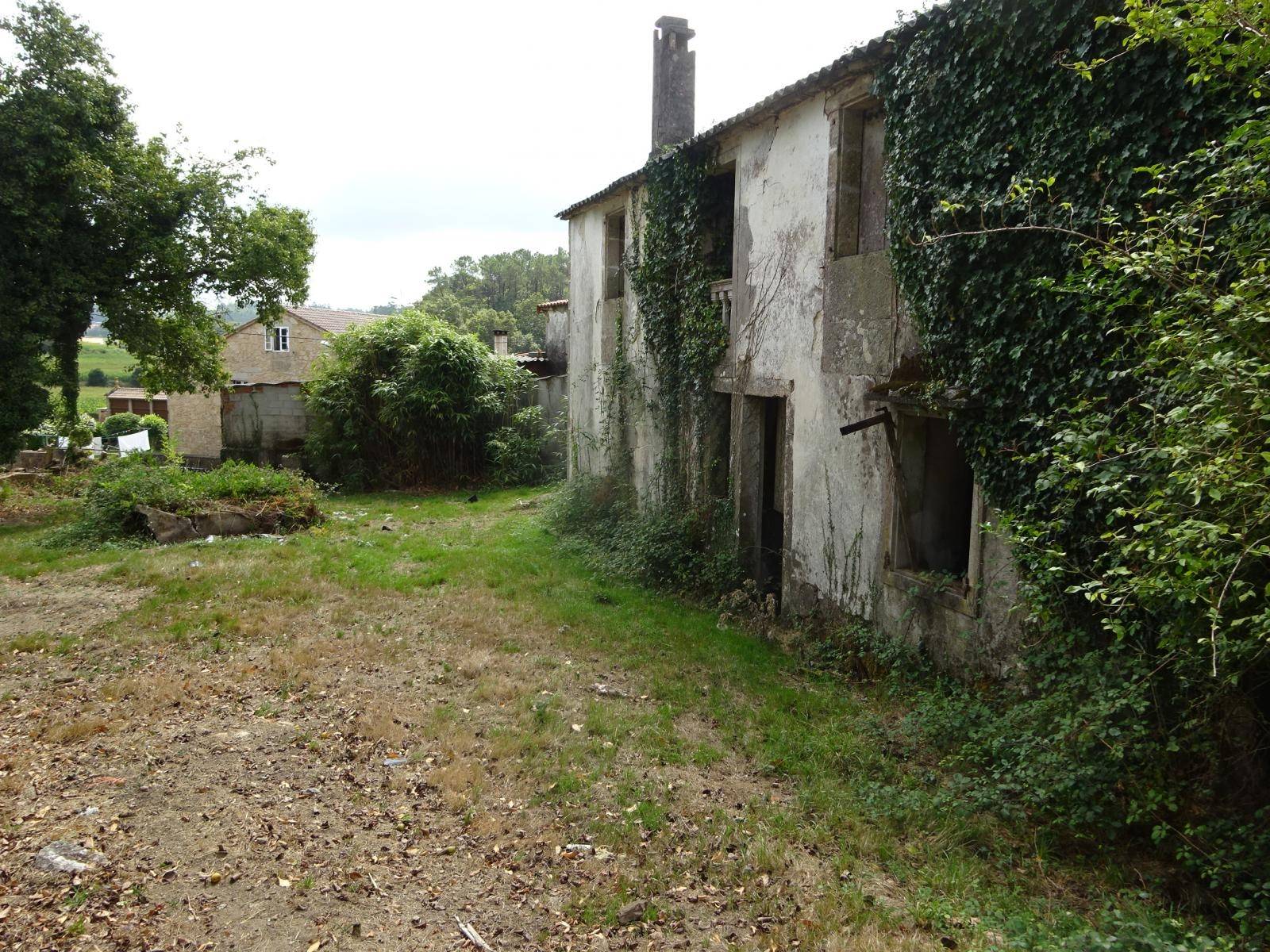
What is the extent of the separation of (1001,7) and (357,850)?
6749 millimetres

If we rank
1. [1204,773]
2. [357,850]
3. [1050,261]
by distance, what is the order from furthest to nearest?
[1050,261]
[357,850]
[1204,773]

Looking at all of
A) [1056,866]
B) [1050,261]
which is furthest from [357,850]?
[1050,261]

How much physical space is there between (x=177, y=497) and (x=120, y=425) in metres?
18.7

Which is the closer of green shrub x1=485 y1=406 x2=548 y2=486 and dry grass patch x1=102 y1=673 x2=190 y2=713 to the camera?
dry grass patch x1=102 y1=673 x2=190 y2=713

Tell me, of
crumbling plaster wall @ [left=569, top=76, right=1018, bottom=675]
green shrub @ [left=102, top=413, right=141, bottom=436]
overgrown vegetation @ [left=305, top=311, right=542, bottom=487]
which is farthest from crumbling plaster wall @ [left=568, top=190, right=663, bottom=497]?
green shrub @ [left=102, top=413, right=141, bottom=436]

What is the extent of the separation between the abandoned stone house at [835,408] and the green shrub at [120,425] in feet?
82.8

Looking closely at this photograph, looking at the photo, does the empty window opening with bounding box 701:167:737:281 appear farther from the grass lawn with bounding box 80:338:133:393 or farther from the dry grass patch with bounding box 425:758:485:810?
the grass lawn with bounding box 80:338:133:393

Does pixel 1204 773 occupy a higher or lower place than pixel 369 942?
higher

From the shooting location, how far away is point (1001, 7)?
18.0 ft

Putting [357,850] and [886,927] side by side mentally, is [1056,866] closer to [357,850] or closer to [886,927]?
[886,927]

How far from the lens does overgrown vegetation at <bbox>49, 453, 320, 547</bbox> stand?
12.3 metres

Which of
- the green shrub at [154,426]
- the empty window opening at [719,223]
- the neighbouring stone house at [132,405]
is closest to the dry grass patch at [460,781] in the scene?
the empty window opening at [719,223]

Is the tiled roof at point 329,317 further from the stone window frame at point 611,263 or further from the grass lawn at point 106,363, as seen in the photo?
the grass lawn at point 106,363

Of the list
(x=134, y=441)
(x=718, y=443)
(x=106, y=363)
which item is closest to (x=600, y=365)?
(x=718, y=443)
